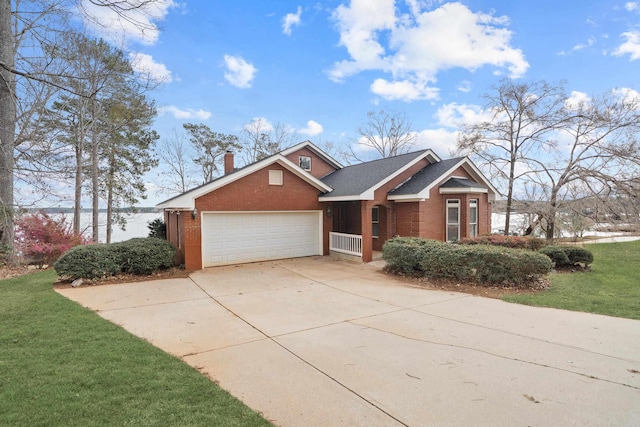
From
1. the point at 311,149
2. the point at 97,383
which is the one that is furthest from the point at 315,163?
the point at 97,383

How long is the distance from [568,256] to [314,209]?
9.84m

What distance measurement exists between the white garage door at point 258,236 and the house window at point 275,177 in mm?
1309

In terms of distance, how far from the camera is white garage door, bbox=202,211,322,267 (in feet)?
40.5

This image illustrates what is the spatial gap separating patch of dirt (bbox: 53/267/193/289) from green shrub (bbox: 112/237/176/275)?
0.71ft

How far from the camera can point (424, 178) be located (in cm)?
1473

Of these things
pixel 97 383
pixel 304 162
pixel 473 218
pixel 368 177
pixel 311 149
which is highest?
pixel 311 149

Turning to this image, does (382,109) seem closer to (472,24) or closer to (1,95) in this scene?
(472,24)

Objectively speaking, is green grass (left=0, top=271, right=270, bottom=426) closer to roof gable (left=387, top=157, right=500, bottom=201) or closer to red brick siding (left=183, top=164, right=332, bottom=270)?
red brick siding (left=183, top=164, right=332, bottom=270)

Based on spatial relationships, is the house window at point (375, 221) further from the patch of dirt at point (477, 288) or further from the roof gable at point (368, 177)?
the patch of dirt at point (477, 288)

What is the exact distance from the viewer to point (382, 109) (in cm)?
3375

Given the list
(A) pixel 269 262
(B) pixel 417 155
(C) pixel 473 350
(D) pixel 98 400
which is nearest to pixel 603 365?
(C) pixel 473 350

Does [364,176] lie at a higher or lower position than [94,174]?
lower

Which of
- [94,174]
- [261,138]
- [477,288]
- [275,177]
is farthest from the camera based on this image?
[261,138]

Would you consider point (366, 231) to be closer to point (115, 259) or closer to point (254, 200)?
point (254, 200)
